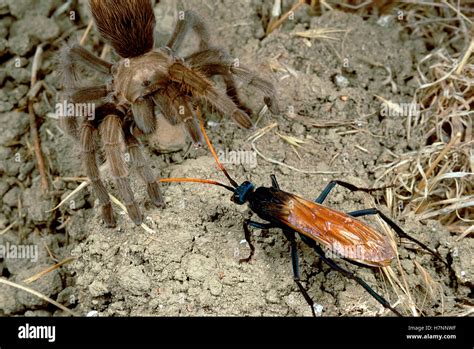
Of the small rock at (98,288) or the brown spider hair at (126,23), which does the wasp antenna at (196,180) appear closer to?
the small rock at (98,288)

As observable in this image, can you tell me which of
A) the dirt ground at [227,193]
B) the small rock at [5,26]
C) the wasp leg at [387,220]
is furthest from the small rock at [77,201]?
the wasp leg at [387,220]

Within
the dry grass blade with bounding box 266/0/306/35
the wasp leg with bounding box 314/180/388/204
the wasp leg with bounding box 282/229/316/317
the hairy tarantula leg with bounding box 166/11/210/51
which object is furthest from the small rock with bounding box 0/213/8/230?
the dry grass blade with bounding box 266/0/306/35

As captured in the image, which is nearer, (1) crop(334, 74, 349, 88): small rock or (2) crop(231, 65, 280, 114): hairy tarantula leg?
(2) crop(231, 65, 280, 114): hairy tarantula leg

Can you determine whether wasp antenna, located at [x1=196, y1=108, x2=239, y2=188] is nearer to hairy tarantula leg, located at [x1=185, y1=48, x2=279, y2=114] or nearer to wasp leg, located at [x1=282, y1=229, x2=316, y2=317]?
hairy tarantula leg, located at [x1=185, y1=48, x2=279, y2=114]

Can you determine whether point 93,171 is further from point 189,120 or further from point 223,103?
point 223,103
